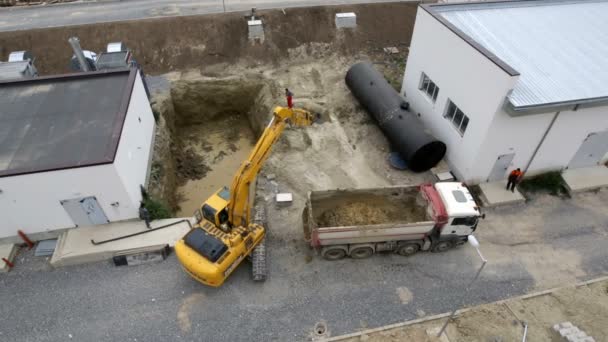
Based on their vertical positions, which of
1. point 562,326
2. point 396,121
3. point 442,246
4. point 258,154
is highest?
point 258,154

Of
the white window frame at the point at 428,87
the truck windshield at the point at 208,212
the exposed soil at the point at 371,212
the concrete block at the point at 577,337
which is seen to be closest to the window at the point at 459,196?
the exposed soil at the point at 371,212

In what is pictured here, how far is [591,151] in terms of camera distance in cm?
1920

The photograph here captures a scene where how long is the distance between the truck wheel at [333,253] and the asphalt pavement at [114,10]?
2213cm

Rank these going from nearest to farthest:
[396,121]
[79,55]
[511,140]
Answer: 1. [511,140]
2. [396,121]
3. [79,55]

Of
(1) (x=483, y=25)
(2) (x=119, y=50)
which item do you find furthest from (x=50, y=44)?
(1) (x=483, y=25)

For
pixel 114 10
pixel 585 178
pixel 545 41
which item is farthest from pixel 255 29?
pixel 585 178

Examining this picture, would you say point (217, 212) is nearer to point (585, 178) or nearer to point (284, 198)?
point (284, 198)

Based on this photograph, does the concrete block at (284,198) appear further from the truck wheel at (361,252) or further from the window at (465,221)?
the window at (465,221)

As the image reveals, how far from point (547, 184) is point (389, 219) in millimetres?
9439

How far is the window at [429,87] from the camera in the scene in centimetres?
2024

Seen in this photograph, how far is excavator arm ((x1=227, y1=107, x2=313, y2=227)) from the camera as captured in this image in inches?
534

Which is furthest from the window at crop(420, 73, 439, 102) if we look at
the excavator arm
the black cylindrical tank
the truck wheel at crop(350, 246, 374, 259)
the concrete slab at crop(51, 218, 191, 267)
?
the concrete slab at crop(51, 218, 191, 267)

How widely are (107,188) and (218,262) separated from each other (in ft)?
18.4

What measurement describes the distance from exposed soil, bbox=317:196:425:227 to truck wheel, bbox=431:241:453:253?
3.98ft
